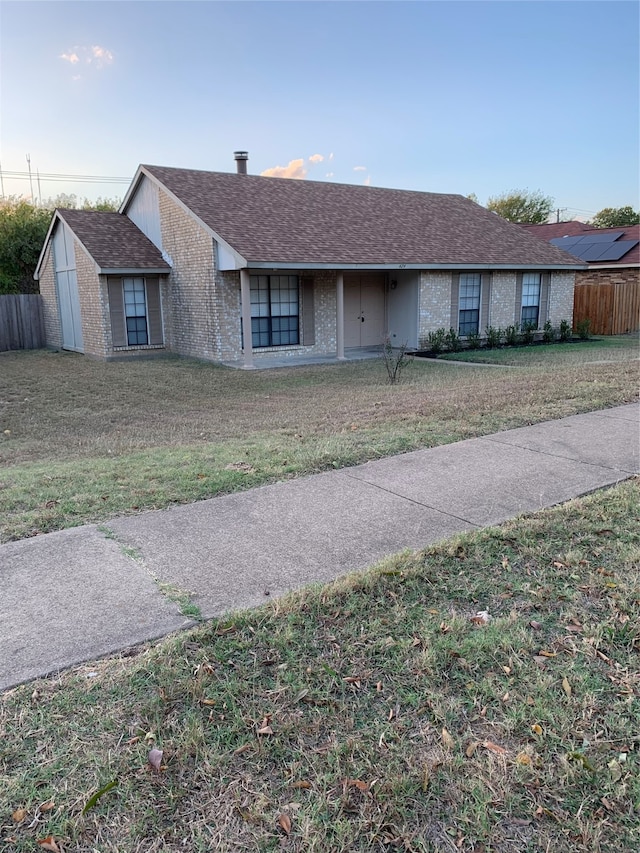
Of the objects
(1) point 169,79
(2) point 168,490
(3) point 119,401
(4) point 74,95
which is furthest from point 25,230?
(2) point 168,490

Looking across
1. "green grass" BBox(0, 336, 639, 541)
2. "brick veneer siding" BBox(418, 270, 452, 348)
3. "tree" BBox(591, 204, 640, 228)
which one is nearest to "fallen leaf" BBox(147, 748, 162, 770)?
"green grass" BBox(0, 336, 639, 541)

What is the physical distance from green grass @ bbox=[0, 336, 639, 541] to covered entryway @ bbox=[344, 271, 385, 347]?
3690mm

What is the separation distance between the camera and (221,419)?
9828 mm

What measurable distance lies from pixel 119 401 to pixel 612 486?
9.12m

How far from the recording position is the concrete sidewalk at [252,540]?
3.30 metres

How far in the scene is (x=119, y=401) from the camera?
39.2 feet

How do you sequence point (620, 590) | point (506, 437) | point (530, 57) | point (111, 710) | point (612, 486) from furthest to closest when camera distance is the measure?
point (530, 57)
point (506, 437)
point (612, 486)
point (620, 590)
point (111, 710)

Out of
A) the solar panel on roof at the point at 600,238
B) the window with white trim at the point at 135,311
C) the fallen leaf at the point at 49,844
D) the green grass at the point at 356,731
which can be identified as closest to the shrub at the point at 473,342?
the window with white trim at the point at 135,311

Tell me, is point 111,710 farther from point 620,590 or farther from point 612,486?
point 612,486

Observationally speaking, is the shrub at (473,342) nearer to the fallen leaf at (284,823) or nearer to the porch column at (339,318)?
the porch column at (339,318)

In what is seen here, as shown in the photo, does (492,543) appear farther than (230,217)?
No

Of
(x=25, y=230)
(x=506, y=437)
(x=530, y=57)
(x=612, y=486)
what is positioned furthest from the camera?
(x=25, y=230)

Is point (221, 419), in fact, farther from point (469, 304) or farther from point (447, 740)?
point (469, 304)

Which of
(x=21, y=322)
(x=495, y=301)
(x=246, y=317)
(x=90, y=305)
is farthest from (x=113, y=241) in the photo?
(x=495, y=301)
